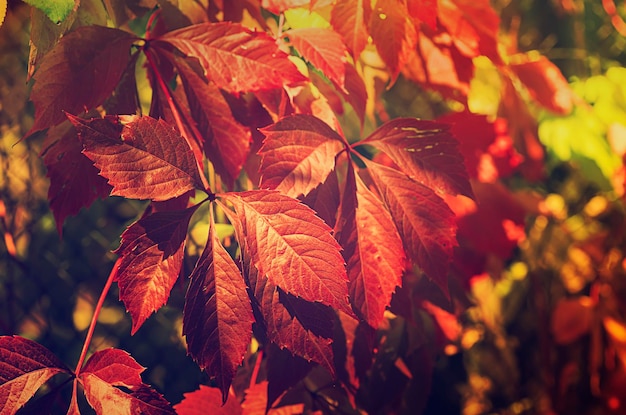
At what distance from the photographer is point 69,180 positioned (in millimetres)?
461

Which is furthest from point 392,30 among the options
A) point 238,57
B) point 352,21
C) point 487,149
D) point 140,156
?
point 487,149

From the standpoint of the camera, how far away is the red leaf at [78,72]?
414 millimetres

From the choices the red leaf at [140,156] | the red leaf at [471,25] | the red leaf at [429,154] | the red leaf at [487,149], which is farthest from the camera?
the red leaf at [487,149]

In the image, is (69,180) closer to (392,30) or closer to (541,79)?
(392,30)

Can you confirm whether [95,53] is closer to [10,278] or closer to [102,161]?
[102,161]

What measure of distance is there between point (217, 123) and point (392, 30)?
21 cm

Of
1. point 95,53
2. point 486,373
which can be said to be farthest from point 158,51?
→ point 486,373

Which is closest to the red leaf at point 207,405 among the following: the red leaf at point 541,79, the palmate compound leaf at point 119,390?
the palmate compound leaf at point 119,390

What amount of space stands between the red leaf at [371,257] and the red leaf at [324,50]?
128 mm

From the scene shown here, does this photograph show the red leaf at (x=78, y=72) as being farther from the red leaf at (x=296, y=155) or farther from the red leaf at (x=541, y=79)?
the red leaf at (x=541, y=79)

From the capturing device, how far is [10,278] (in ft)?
2.15

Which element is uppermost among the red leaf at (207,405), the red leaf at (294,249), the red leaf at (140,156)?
the red leaf at (140,156)

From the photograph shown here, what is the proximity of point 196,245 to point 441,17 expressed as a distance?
42 cm

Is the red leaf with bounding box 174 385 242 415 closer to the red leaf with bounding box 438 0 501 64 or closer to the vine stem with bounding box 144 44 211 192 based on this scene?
the vine stem with bounding box 144 44 211 192
